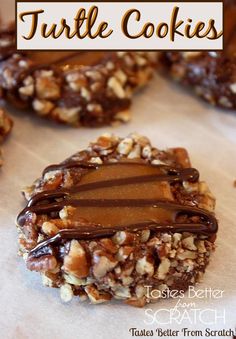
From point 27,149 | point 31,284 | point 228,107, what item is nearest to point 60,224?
point 31,284

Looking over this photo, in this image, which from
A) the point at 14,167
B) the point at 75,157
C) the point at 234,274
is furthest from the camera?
the point at 14,167

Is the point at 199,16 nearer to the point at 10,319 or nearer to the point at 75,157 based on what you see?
the point at 75,157

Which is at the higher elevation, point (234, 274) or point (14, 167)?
point (14, 167)

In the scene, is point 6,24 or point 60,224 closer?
point 60,224

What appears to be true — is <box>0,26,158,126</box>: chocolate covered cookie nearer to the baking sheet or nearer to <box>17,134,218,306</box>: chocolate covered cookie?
the baking sheet

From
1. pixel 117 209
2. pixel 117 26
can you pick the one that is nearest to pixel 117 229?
pixel 117 209

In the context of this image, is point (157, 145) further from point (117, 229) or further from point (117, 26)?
point (117, 229)

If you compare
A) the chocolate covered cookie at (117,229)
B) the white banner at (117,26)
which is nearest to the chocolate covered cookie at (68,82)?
the white banner at (117,26)
